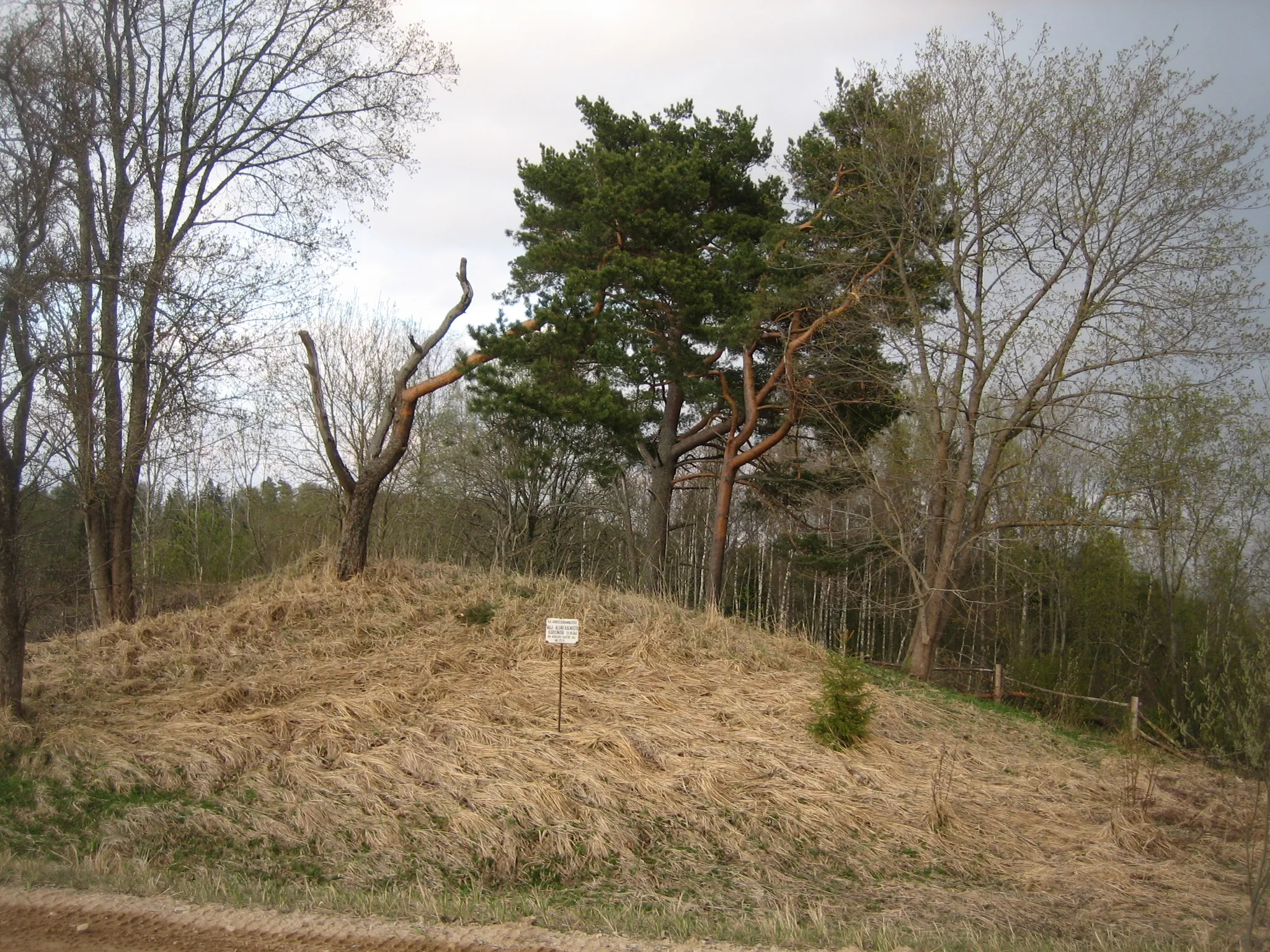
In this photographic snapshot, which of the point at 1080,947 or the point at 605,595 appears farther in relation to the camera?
the point at 605,595

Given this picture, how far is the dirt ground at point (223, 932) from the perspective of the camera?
4.52 m

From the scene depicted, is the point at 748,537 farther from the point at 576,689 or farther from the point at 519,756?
the point at 519,756

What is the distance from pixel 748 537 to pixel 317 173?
17563mm

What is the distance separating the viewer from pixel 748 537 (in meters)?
28.2

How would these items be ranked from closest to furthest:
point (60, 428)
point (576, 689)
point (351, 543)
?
1. point (60, 428)
2. point (576, 689)
3. point (351, 543)

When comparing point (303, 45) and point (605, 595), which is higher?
point (303, 45)

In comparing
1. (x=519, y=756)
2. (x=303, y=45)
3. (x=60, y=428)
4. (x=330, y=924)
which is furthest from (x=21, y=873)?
(x=303, y=45)

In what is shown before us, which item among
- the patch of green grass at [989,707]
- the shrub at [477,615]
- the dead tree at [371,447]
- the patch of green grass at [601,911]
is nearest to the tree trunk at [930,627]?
the patch of green grass at [989,707]

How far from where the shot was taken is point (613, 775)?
802 centimetres

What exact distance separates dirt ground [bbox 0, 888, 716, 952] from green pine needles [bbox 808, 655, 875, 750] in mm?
4883

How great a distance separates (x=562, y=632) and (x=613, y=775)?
4.77 feet

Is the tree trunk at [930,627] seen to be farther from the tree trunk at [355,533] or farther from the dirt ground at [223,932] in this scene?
the dirt ground at [223,932]

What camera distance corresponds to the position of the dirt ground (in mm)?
4520

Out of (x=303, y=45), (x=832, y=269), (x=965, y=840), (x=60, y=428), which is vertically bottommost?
(x=965, y=840)
